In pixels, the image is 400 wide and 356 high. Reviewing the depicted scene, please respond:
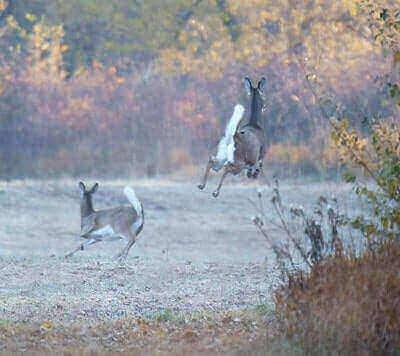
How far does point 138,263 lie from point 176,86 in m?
22.7

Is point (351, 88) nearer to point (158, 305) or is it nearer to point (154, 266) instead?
point (154, 266)

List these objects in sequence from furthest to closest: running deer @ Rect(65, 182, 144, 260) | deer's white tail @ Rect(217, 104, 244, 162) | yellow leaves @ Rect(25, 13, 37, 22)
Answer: yellow leaves @ Rect(25, 13, 37, 22) → running deer @ Rect(65, 182, 144, 260) → deer's white tail @ Rect(217, 104, 244, 162)

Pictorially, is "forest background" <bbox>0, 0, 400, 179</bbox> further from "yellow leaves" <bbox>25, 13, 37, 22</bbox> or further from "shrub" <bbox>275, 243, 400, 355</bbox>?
"shrub" <bbox>275, 243, 400, 355</bbox>

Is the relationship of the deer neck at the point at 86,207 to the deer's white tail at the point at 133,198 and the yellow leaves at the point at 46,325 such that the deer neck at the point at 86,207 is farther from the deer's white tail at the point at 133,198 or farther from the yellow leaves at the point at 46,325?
the yellow leaves at the point at 46,325

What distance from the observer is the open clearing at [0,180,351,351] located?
10.1 m

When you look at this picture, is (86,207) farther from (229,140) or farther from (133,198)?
(229,140)

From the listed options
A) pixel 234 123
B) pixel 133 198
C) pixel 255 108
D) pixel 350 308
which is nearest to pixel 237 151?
pixel 234 123

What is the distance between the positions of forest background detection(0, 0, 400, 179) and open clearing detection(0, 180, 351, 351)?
465 centimetres

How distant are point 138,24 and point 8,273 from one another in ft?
92.8

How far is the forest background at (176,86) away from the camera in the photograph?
3055 centimetres

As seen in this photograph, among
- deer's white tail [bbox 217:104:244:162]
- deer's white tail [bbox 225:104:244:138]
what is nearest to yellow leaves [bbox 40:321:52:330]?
deer's white tail [bbox 217:104:244:162]

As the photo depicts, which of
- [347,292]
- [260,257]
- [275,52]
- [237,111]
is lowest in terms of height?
[260,257]

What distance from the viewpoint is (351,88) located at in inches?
1233

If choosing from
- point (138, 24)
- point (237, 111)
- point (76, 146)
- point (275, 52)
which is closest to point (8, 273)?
point (237, 111)
